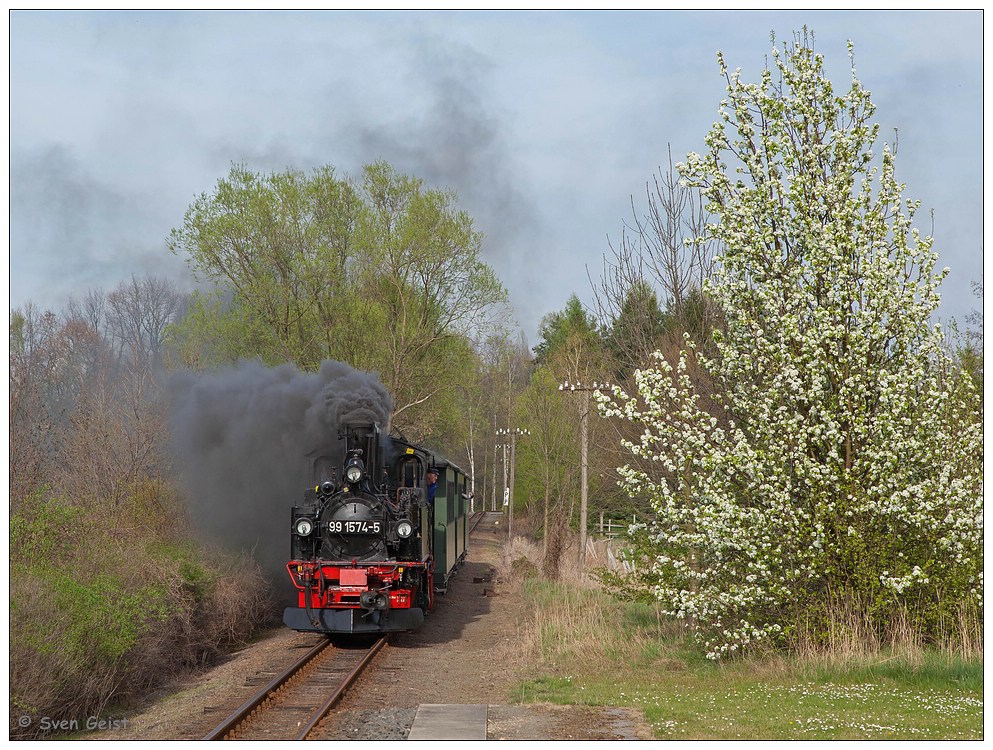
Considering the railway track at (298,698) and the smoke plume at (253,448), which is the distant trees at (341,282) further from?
the railway track at (298,698)

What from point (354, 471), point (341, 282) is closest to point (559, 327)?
point (341, 282)

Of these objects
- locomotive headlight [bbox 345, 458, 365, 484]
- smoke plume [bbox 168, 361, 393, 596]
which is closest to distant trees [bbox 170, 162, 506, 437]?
smoke plume [bbox 168, 361, 393, 596]

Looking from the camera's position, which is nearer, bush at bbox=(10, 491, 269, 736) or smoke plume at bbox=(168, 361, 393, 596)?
bush at bbox=(10, 491, 269, 736)

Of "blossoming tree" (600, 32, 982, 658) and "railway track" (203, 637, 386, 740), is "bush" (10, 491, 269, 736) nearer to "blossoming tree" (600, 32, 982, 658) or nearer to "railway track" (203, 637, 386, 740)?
"railway track" (203, 637, 386, 740)

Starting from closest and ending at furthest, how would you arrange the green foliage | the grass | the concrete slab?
the grass → the concrete slab → the green foliage

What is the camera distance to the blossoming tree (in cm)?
1014

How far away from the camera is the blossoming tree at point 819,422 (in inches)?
399

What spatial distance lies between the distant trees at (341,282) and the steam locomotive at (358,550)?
1186cm

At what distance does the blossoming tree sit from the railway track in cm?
418

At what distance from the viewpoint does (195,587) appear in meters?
14.1

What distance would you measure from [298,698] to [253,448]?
26.2ft

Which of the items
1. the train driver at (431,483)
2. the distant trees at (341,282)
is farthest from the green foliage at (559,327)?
the train driver at (431,483)

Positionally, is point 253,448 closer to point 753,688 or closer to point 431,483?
point 431,483

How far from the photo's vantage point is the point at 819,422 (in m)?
10.5
